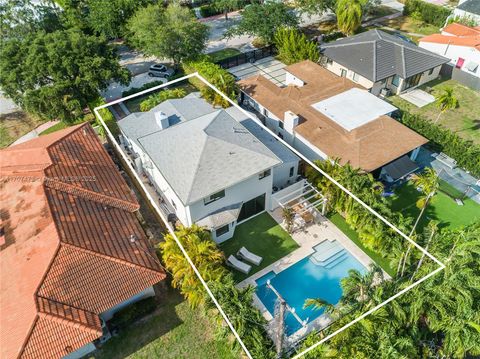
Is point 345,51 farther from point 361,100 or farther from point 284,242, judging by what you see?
point 284,242

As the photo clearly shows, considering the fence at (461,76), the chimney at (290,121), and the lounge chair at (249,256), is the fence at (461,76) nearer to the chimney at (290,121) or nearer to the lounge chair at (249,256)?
the chimney at (290,121)

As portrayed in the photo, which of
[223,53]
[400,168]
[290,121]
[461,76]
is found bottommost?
[400,168]

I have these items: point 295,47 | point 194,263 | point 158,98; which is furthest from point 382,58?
point 194,263

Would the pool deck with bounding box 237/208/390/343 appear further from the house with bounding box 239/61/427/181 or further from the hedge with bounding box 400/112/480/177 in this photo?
the hedge with bounding box 400/112/480/177

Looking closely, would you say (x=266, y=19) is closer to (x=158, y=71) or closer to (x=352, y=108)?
(x=158, y=71)

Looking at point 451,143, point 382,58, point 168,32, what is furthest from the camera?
point 382,58

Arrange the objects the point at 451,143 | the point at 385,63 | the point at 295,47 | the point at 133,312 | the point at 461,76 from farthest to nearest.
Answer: the point at 295,47, the point at 461,76, the point at 385,63, the point at 451,143, the point at 133,312

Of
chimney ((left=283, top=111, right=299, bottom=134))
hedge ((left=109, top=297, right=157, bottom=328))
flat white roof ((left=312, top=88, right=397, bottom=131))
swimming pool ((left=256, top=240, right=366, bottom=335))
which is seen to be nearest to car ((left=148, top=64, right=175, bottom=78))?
chimney ((left=283, top=111, right=299, bottom=134))
